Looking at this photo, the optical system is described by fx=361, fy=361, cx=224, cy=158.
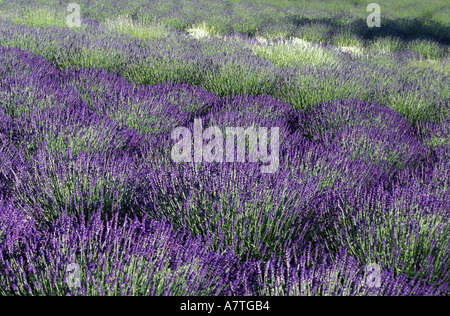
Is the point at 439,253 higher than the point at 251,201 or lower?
lower

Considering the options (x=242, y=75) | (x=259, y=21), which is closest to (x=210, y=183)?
(x=242, y=75)

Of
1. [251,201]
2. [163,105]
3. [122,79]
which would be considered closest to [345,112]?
[163,105]

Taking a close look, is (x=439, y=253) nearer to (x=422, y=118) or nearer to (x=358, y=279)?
(x=358, y=279)

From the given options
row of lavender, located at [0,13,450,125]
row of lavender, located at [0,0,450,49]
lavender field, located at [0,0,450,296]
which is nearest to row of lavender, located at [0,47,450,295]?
lavender field, located at [0,0,450,296]

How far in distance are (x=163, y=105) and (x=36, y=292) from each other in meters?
2.22

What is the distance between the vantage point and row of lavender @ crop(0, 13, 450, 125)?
4.16 m

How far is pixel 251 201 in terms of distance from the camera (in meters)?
1.81

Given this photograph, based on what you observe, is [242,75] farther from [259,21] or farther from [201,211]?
[259,21]

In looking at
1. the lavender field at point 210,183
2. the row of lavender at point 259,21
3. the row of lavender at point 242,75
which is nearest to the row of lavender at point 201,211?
the lavender field at point 210,183

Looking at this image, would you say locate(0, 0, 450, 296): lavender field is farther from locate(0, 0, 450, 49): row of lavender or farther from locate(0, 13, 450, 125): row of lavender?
locate(0, 0, 450, 49): row of lavender

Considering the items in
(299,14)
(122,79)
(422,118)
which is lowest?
(422,118)

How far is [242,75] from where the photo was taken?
4.40 metres

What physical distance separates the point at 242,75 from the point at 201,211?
293cm

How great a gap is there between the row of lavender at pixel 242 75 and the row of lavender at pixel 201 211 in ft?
3.16
